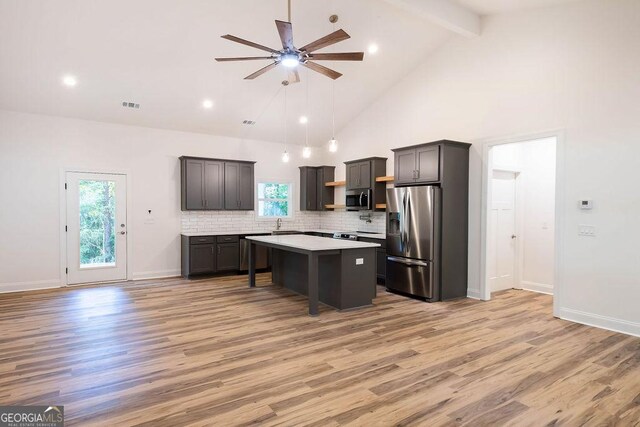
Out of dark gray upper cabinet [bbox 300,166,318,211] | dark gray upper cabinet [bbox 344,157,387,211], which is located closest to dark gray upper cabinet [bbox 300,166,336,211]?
dark gray upper cabinet [bbox 300,166,318,211]

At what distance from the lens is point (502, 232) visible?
6137 millimetres

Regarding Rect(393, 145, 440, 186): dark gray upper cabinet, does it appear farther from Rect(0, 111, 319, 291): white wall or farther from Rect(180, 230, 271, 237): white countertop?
Rect(0, 111, 319, 291): white wall

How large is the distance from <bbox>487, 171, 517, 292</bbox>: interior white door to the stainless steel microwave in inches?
90.2

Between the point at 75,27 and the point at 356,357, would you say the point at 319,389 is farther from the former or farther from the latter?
the point at 75,27

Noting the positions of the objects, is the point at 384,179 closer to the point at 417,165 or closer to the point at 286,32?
the point at 417,165

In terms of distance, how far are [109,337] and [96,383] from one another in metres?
1.13

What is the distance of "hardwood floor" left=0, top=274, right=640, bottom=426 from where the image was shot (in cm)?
248

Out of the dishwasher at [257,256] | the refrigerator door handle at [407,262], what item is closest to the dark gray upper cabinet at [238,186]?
the dishwasher at [257,256]

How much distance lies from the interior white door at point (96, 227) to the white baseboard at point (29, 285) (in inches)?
8.4

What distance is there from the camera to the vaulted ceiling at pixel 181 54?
460 cm

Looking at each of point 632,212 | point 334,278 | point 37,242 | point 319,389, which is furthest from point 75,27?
point 632,212

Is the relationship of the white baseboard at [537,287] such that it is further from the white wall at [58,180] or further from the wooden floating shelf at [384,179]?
the white wall at [58,180]

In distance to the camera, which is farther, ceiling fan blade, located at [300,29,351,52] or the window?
the window

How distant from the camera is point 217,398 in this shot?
2637 mm
